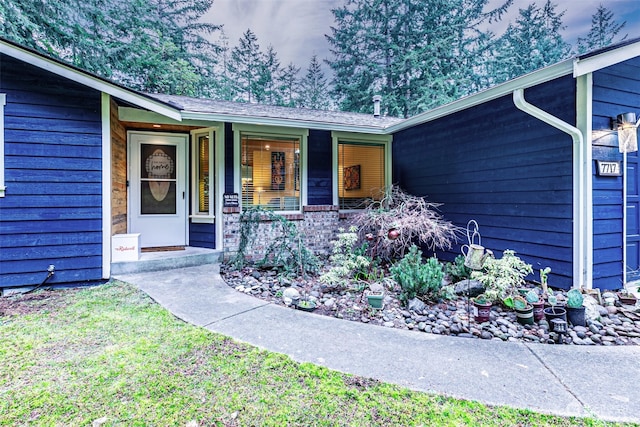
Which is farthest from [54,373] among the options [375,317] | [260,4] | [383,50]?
[383,50]

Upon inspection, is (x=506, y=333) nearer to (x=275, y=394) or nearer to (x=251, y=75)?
(x=275, y=394)

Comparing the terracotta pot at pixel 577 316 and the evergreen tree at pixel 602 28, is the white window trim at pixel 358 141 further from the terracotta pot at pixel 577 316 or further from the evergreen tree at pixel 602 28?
the evergreen tree at pixel 602 28

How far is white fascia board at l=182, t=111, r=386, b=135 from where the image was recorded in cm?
506

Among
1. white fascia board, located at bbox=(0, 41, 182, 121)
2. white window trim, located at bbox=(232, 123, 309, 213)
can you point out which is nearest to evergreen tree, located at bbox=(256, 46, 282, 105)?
white window trim, located at bbox=(232, 123, 309, 213)

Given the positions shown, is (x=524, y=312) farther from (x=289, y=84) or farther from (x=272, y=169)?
(x=289, y=84)

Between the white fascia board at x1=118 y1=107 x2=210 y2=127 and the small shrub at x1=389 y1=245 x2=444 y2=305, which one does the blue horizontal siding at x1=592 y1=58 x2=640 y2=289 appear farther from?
the white fascia board at x1=118 y1=107 x2=210 y2=127

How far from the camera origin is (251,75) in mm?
17562

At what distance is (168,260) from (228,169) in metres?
1.82

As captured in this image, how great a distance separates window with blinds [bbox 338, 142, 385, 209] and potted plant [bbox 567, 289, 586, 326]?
4.12 m

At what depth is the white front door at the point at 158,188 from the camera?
18.1ft

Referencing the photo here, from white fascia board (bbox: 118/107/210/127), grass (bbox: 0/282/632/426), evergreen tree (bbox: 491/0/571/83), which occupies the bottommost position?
grass (bbox: 0/282/632/426)

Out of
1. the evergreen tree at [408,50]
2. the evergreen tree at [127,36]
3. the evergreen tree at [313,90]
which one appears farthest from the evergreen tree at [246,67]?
the evergreen tree at [408,50]

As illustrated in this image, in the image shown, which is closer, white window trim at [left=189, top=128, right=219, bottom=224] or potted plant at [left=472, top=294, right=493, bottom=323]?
potted plant at [left=472, top=294, right=493, bottom=323]

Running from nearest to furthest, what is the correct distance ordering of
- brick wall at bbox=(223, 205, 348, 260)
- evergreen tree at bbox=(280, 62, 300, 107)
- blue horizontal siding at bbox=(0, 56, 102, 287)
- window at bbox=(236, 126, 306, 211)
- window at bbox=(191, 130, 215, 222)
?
blue horizontal siding at bbox=(0, 56, 102, 287)
brick wall at bbox=(223, 205, 348, 260)
window at bbox=(191, 130, 215, 222)
window at bbox=(236, 126, 306, 211)
evergreen tree at bbox=(280, 62, 300, 107)
